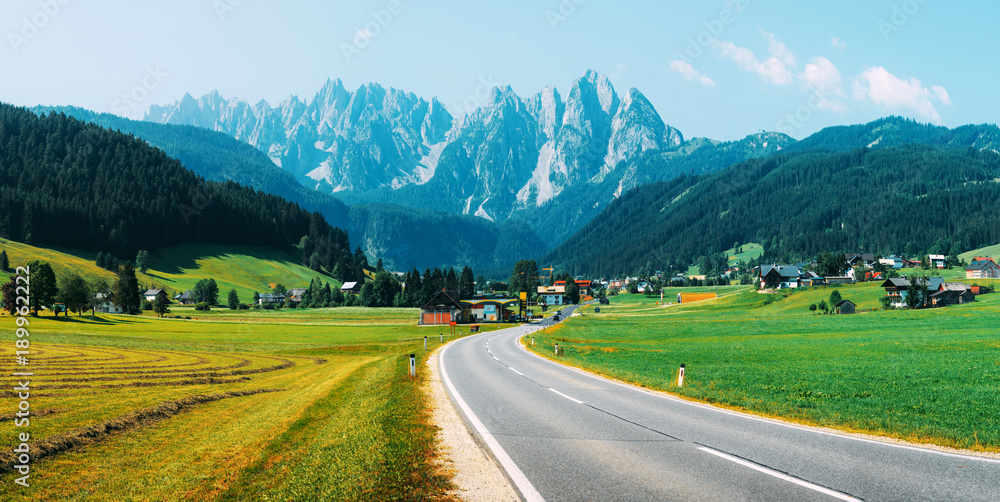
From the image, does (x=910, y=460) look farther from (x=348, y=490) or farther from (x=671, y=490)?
(x=348, y=490)

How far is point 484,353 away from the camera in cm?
4253

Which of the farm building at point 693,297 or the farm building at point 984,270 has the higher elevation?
the farm building at point 984,270

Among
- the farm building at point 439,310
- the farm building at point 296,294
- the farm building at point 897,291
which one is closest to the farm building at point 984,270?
the farm building at point 897,291

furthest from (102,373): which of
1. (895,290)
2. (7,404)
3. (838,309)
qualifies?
(895,290)

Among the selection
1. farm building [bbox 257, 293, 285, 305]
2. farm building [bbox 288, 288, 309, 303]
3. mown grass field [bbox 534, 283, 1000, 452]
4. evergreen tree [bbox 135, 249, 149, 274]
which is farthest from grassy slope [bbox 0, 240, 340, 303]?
mown grass field [bbox 534, 283, 1000, 452]

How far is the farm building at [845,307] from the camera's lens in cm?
10569

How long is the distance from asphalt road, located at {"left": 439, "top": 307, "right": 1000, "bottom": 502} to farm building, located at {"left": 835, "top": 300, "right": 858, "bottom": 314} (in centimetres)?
10779

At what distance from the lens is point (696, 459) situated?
10117 millimetres

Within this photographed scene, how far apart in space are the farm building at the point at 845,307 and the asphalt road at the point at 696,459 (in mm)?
107791

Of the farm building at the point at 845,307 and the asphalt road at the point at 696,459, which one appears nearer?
the asphalt road at the point at 696,459

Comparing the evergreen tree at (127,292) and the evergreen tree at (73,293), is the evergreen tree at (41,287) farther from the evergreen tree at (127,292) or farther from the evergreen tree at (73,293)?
the evergreen tree at (127,292)

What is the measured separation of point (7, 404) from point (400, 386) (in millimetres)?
13531

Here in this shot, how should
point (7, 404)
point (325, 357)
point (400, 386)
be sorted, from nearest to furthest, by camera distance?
1. point (7, 404)
2. point (400, 386)
3. point (325, 357)

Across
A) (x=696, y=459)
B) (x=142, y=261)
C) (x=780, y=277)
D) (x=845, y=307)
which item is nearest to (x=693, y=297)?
(x=780, y=277)
